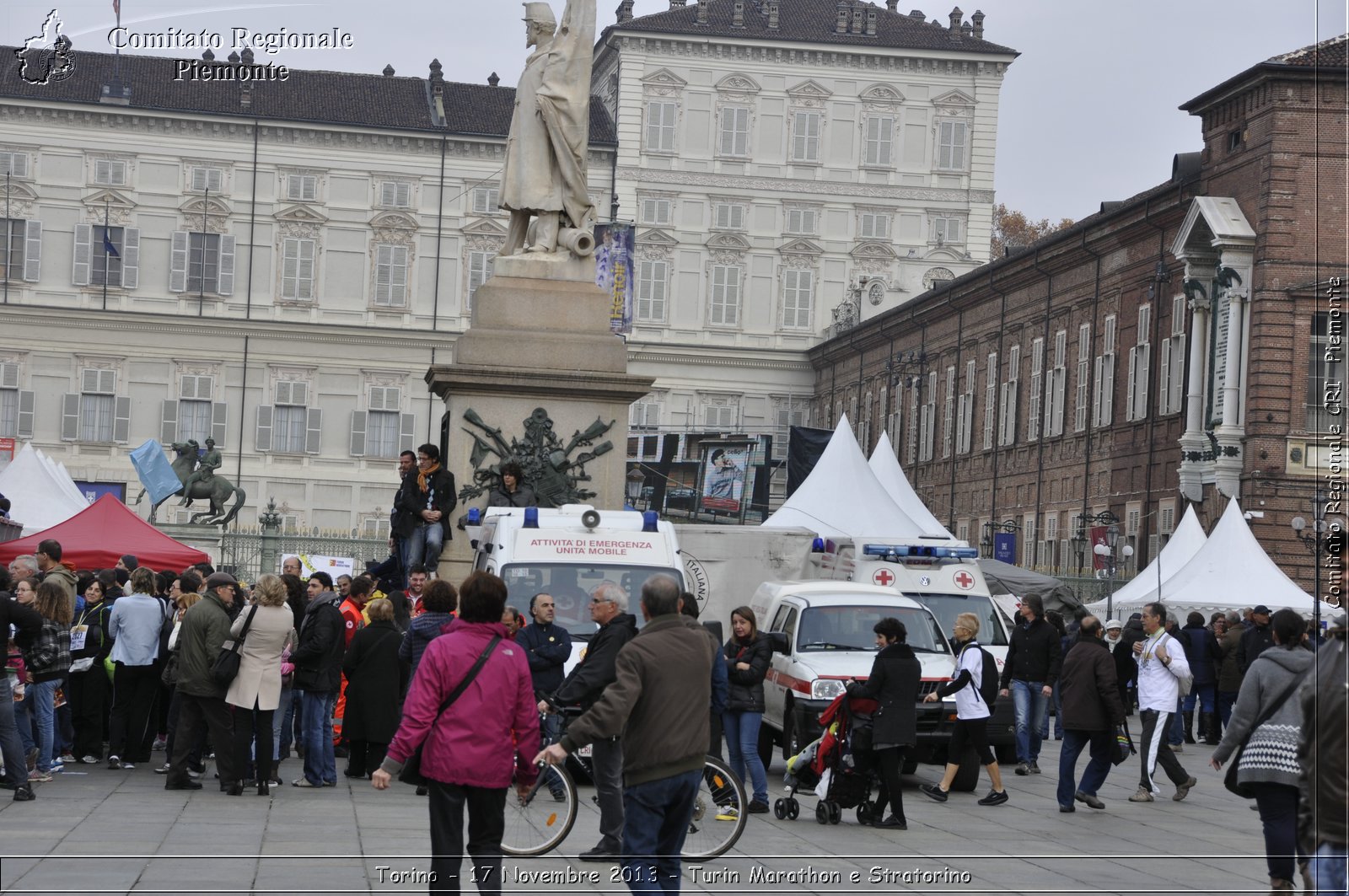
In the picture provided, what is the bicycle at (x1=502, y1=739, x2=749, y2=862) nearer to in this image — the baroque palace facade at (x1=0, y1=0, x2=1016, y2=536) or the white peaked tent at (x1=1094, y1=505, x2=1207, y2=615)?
the white peaked tent at (x1=1094, y1=505, x2=1207, y2=615)

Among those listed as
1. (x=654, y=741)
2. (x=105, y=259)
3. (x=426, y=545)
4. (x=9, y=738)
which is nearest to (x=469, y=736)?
(x=654, y=741)

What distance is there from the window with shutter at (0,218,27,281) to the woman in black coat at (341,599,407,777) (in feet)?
194

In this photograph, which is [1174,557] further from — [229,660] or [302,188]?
[302,188]

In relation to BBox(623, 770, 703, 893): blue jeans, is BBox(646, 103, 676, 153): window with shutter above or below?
above

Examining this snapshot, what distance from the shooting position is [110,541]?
24844 mm

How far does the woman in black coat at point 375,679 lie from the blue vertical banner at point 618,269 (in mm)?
35220

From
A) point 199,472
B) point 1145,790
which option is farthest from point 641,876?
point 199,472

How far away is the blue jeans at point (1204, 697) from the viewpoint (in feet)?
93.0

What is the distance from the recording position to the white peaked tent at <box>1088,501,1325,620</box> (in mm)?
30125

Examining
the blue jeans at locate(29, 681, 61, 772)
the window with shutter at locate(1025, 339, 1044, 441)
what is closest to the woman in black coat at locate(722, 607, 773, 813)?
the blue jeans at locate(29, 681, 61, 772)

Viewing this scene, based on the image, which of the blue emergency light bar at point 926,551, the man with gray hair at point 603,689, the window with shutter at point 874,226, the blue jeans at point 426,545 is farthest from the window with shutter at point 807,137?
the man with gray hair at point 603,689

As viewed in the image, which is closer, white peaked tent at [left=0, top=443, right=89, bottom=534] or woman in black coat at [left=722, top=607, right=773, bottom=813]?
woman in black coat at [left=722, top=607, right=773, bottom=813]

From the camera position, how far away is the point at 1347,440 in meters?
8.63

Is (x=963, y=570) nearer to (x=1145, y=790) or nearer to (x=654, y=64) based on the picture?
(x=1145, y=790)
